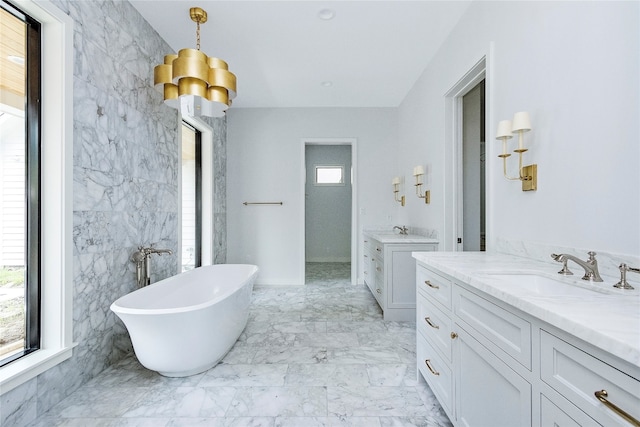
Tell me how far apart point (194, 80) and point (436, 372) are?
2400 mm

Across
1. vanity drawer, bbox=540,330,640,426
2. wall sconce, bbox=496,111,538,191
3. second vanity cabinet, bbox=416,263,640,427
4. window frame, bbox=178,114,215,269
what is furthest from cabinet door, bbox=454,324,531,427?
window frame, bbox=178,114,215,269

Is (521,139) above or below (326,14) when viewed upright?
below

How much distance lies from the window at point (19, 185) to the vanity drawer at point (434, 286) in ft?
7.15

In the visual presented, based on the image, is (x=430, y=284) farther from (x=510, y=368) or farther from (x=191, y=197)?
(x=191, y=197)

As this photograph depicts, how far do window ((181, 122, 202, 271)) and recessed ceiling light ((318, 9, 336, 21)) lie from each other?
1.97m

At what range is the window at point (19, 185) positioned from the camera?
4.93 ft

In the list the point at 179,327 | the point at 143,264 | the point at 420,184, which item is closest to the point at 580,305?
the point at 179,327

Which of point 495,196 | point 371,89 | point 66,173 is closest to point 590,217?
point 495,196

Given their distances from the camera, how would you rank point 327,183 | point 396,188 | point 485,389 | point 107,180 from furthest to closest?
1. point 327,183
2. point 396,188
3. point 107,180
4. point 485,389

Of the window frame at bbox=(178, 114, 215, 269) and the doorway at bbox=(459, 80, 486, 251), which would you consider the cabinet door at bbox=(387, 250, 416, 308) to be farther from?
the window frame at bbox=(178, 114, 215, 269)

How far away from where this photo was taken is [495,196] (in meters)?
1.95

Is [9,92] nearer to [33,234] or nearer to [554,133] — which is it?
[33,234]

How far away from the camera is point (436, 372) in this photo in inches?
61.9

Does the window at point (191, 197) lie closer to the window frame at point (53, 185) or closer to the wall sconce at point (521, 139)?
the window frame at point (53, 185)
